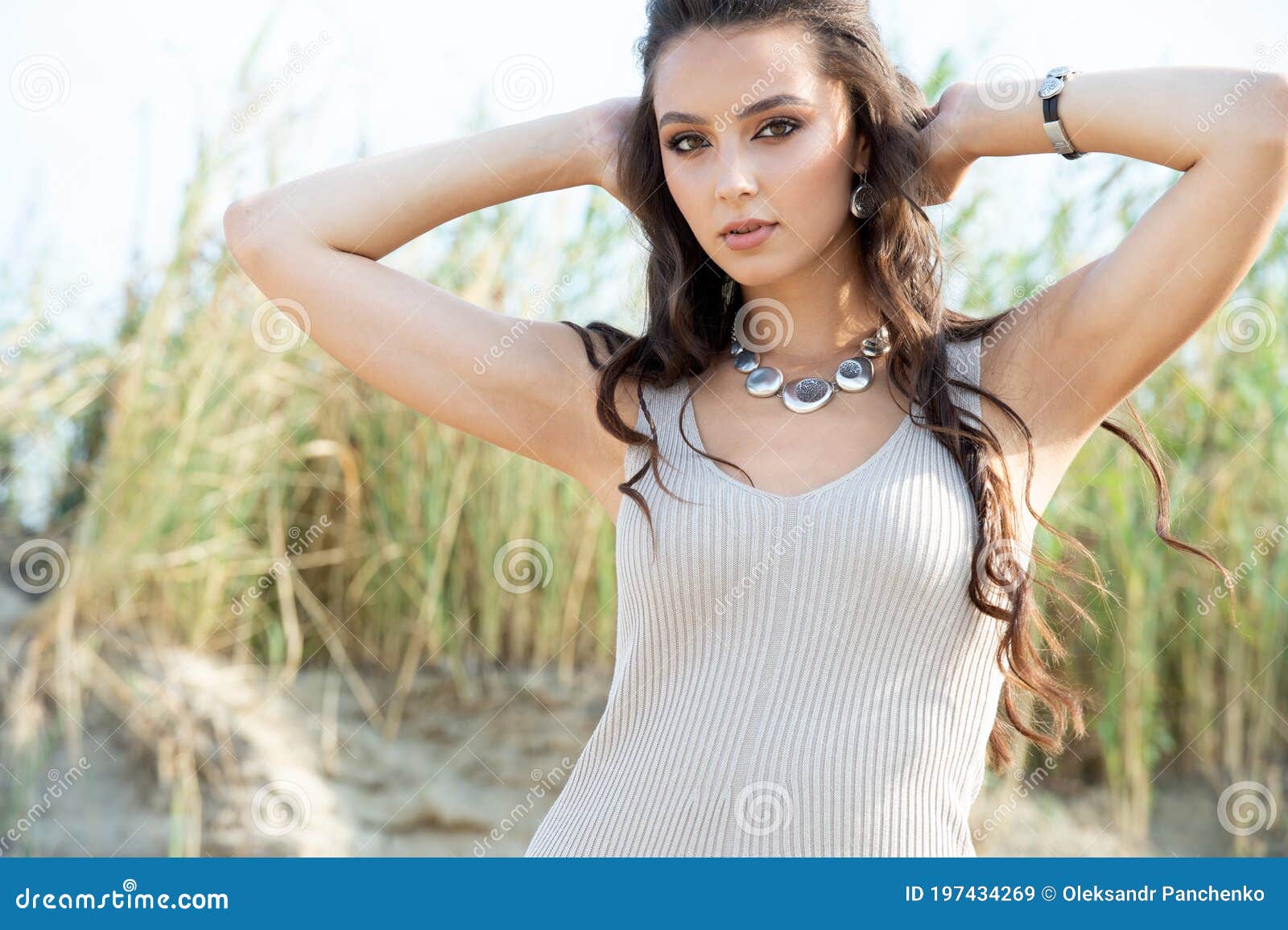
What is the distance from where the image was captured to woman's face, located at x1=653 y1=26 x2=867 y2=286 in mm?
1643

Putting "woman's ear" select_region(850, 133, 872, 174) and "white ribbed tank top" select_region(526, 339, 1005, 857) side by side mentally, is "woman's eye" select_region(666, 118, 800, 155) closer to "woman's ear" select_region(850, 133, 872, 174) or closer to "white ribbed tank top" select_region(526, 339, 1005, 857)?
"woman's ear" select_region(850, 133, 872, 174)

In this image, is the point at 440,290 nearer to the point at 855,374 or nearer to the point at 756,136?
the point at 756,136

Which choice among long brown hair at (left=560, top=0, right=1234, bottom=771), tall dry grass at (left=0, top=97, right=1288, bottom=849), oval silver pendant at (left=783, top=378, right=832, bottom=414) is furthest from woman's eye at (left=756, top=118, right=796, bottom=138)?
tall dry grass at (left=0, top=97, right=1288, bottom=849)

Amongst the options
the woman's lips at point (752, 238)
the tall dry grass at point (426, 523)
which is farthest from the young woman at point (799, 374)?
the tall dry grass at point (426, 523)

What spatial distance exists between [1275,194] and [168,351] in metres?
2.70

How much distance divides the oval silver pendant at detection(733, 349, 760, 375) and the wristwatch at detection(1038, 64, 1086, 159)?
477mm

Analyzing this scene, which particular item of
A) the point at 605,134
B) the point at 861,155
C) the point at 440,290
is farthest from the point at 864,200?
the point at 440,290

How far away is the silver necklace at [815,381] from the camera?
5.46ft

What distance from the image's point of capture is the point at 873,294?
5.75 ft

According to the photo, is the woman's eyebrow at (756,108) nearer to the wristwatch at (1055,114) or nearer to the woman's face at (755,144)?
the woman's face at (755,144)

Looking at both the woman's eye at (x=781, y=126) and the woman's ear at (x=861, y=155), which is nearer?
the woman's eye at (x=781, y=126)

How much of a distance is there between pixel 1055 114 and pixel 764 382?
1.65ft

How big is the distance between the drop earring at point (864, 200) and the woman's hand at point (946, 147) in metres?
0.06
